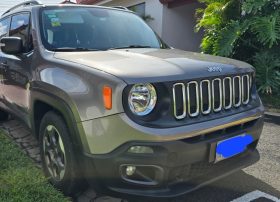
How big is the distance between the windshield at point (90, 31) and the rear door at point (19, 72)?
289 millimetres

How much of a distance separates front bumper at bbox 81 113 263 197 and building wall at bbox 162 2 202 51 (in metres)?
9.81

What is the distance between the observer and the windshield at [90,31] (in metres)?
3.69

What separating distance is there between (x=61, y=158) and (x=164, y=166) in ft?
3.43

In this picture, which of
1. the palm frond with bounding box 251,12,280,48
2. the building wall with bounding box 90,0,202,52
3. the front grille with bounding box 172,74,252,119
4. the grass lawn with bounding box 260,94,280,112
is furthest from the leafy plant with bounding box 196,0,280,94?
the front grille with bounding box 172,74,252,119

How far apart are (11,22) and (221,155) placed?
131 inches

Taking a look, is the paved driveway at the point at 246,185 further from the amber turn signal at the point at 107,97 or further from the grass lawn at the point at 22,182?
the amber turn signal at the point at 107,97

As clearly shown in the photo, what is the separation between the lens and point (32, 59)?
3674 mm

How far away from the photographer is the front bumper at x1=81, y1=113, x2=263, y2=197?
259 centimetres

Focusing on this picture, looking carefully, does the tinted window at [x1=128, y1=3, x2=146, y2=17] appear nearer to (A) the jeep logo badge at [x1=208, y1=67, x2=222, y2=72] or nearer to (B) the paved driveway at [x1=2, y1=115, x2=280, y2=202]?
(B) the paved driveway at [x1=2, y1=115, x2=280, y2=202]

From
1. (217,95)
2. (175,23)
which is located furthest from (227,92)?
(175,23)

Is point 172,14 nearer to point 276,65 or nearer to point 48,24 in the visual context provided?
point 276,65

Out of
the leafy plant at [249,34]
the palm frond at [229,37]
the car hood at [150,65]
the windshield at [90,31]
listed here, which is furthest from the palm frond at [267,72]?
the car hood at [150,65]

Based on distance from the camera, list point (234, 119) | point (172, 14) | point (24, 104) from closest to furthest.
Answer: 1. point (234, 119)
2. point (24, 104)
3. point (172, 14)

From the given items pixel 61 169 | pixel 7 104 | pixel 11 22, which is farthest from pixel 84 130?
pixel 11 22
